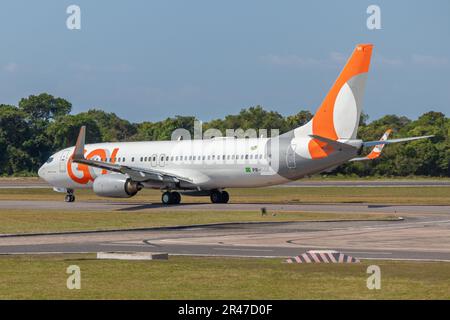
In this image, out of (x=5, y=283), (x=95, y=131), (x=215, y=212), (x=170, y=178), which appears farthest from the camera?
(x=95, y=131)

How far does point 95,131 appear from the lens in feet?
515

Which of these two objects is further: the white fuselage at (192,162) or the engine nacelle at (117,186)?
the engine nacelle at (117,186)

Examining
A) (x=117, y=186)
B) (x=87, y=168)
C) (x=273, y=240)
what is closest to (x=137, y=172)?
(x=117, y=186)

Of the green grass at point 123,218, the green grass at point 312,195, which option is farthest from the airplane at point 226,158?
the green grass at point 123,218

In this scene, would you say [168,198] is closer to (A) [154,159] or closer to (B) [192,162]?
(B) [192,162]

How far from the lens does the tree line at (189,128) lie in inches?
4887

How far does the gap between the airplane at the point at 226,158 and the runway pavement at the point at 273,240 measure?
396 inches

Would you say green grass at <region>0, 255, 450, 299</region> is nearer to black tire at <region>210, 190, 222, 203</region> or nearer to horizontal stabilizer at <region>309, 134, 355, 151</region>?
horizontal stabilizer at <region>309, 134, 355, 151</region>

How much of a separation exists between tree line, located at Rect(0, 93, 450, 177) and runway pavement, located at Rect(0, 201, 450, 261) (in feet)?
254

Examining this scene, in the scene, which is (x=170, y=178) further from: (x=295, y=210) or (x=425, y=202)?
(x=425, y=202)

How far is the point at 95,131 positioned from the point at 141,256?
13027cm

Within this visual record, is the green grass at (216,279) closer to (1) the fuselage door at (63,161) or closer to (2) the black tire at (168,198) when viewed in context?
(2) the black tire at (168,198)

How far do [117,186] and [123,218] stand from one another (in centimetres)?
1332
